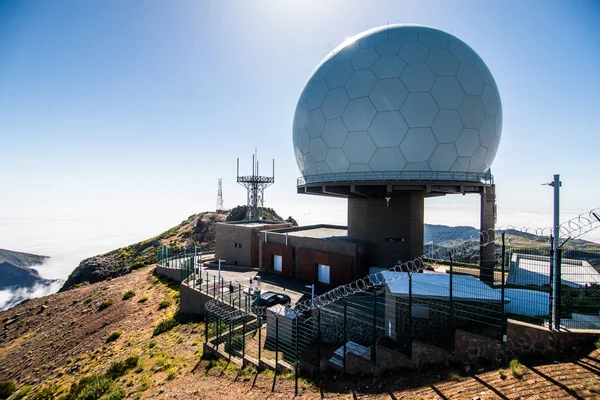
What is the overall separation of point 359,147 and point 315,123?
336 centimetres

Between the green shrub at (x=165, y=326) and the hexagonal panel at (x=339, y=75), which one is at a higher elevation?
the hexagonal panel at (x=339, y=75)

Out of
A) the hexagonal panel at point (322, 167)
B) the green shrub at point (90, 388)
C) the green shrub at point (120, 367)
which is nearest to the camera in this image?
the green shrub at point (90, 388)

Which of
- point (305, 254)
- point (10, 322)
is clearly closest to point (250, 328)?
point (305, 254)

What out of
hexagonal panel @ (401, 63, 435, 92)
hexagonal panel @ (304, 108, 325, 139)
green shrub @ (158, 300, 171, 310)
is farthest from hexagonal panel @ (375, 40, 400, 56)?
green shrub @ (158, 300, 171, 310)

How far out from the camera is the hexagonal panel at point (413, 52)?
49.2ft

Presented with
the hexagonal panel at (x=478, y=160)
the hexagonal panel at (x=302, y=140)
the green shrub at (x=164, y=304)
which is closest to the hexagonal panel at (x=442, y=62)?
the hexagonal panel at (x=478, y=160)

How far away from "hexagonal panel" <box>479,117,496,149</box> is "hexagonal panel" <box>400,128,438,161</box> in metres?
3.31

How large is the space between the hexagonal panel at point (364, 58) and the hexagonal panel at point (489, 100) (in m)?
6.42

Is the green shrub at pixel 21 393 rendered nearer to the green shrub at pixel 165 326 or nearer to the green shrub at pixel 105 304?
the green shrub at pixel 165 326

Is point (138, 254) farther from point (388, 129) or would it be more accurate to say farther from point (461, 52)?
point (461, 52)

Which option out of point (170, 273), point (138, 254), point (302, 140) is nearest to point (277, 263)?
point (302, 140)

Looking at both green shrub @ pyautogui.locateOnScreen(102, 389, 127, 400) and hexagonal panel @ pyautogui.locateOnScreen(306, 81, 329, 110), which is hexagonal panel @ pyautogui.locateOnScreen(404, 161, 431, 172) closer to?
hexagonal panel @ pyautogui.locateOnScreen(306, 81, 329, 110)

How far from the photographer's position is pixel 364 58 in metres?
15.9

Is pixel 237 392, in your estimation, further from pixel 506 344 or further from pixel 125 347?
pixel 125 347
